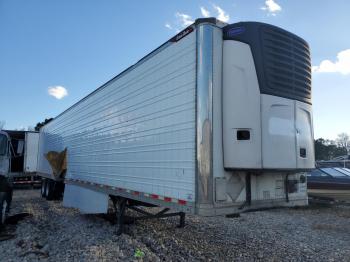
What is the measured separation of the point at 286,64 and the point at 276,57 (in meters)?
0.24

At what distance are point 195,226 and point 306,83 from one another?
Answer: 4304mm

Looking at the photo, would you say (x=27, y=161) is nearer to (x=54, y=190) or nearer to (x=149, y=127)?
(x=54, y=190)

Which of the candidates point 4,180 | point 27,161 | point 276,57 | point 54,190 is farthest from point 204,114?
point 27,161

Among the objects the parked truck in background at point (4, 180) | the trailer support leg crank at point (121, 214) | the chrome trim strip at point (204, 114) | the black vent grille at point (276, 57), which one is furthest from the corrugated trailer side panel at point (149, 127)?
the parked truck in background at point (4, 180)

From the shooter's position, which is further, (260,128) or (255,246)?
(255,246)

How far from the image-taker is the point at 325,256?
5.95 m

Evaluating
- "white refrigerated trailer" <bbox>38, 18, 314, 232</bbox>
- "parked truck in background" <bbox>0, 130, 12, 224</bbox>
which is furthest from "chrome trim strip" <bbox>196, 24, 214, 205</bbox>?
"parked truck in background" <bbox>0, 130, 12, 224</bbox>

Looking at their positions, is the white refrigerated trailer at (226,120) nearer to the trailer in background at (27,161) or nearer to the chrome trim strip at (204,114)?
the chrome trim strip at (204,114)

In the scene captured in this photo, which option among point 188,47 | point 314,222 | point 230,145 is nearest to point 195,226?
point 314,222

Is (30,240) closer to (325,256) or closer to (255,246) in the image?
(255,246)

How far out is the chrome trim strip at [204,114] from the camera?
428cm

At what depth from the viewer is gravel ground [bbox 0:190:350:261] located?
5828 millimetres

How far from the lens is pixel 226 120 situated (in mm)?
4527

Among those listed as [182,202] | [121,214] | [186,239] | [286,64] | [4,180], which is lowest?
[186,239]
